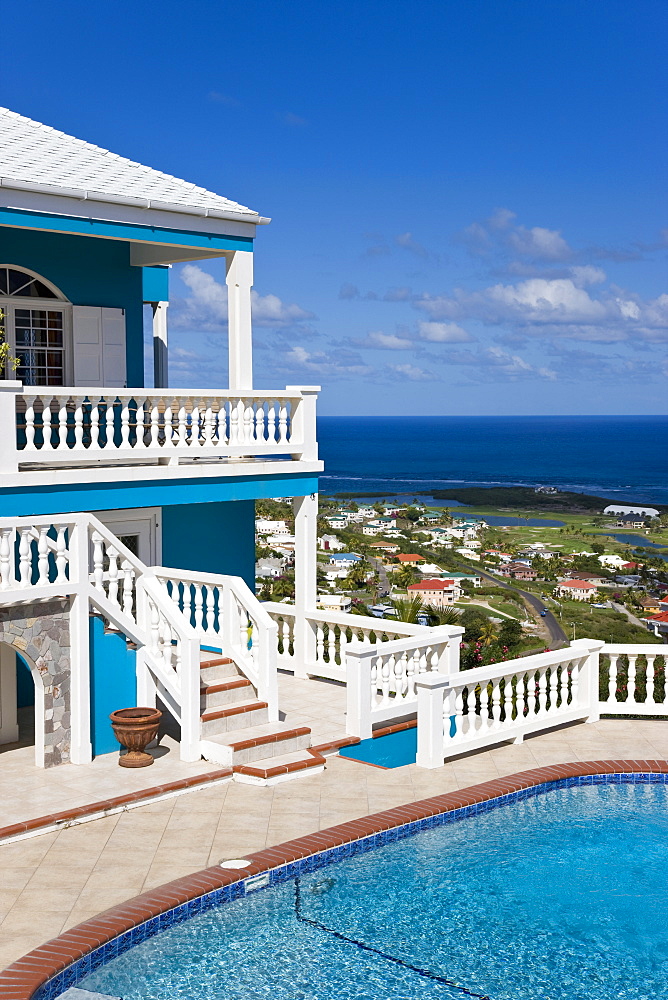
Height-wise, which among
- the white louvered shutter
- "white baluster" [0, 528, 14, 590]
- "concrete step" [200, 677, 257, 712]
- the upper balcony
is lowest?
"concrete step" [200, 677, 257, 712]

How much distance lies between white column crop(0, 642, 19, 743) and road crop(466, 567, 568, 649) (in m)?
33.4

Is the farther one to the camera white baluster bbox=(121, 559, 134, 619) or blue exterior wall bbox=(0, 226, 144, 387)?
blue exterior wall bbox=(0, 226, 144, 387)

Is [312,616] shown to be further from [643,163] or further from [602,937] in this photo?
[643,163]

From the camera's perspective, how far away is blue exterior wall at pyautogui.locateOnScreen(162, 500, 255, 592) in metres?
17.0

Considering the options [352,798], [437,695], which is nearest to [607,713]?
[437,695]

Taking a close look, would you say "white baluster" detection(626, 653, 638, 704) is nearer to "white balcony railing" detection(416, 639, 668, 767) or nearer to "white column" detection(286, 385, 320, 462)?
"white balcony railing" detection(416, 639, 668, 767)

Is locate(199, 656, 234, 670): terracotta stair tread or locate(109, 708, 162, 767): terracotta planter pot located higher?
locate(199, 656, 234, 670): terracotta stair tread

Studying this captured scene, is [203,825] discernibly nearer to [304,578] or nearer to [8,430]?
[8,430]

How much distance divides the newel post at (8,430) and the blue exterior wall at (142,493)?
0.28m

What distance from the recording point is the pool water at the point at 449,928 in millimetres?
8109

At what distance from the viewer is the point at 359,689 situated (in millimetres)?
13297

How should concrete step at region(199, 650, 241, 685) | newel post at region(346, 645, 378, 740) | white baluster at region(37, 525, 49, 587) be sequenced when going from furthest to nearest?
1. concrete step at region(199, 650, 241, 685)
2. newel post at region(346, 645, 378, 740)
3. white baluster at region(37, 525, 49, 587)

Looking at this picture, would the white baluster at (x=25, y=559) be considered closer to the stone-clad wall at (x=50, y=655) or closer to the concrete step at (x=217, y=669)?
the stone-clad wall at (x=50, y=655)

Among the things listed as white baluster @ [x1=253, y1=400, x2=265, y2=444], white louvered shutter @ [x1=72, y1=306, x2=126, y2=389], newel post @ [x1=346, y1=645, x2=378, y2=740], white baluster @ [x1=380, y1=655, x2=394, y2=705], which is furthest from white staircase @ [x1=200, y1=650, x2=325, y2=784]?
white louvered shutter @ [x1=72, y1=306, x2=126, y2=389]
